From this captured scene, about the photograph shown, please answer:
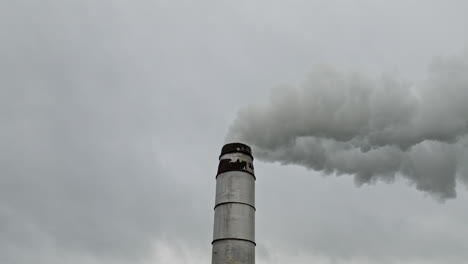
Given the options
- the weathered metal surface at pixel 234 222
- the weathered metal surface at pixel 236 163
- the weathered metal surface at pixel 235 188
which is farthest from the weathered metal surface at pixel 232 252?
the weathered metal surface at pixel 236 163

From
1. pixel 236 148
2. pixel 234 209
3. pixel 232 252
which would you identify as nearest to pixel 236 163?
pixel 236 148

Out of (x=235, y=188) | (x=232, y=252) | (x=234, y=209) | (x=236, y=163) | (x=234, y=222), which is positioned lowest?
(x=232, y=252)

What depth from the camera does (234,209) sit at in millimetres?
14688

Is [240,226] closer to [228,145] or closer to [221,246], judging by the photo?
[221,246]

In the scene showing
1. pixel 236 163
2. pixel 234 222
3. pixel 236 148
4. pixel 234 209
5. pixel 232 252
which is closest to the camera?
pixel 232 252

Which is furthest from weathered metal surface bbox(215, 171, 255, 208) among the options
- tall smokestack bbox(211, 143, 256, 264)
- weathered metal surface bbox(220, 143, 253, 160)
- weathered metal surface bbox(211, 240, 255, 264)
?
weathered metal surface bbox(211, 240, 255, 264)

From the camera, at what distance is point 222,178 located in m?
15.3

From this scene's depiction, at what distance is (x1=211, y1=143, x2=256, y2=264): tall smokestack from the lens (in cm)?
1430

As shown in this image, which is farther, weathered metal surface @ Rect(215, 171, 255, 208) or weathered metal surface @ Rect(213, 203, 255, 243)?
weathered metal surface @ Rect(215, 171, 255, 208)

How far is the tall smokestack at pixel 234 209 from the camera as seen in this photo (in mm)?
14305

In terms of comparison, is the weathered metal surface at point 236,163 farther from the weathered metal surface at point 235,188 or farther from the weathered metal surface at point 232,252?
the weathered metal surface at point 232,252

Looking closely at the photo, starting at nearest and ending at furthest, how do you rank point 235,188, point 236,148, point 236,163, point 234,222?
point 234,222 → point 235,188 → point 236,163 → point 236,148

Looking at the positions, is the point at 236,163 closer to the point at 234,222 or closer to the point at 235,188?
the point at 235,188

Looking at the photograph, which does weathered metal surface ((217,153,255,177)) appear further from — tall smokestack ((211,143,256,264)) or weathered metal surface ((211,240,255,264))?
weathered metal surface ((211,240,255,264))
